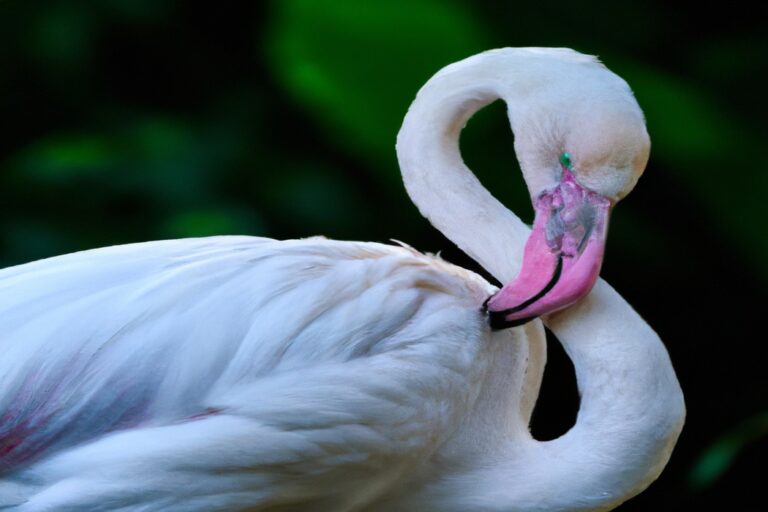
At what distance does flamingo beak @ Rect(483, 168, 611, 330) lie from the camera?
6.96 feet

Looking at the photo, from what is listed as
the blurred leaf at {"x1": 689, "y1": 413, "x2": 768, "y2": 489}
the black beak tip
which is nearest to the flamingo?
the black beak tip

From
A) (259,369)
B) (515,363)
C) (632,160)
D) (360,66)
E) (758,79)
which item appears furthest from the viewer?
(758,79)

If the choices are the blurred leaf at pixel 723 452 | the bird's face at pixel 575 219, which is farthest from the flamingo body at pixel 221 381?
the blurred leaf at pixel 723 452

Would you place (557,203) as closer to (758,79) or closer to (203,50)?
(758,79)

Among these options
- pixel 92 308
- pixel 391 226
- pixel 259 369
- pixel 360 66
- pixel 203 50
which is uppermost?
pixel 203 50

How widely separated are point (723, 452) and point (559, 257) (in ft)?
5.79

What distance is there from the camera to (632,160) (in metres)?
2.10

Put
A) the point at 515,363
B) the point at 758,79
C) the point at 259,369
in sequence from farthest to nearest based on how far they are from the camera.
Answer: the point at 758,79
the point at 515,363
the point at 259,369

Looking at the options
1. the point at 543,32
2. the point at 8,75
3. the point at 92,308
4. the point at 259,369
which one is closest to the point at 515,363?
the point at 259,369

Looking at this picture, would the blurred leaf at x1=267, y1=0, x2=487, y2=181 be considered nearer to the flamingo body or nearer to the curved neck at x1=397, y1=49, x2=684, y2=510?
the curved neck at x1=397, y1=49, x2=684, y2=510

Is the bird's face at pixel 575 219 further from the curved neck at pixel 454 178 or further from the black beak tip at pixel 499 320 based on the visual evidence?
the curved neck at pixel 454 178

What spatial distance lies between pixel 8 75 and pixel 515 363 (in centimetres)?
281

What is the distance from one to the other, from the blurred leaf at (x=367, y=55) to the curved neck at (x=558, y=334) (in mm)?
1517

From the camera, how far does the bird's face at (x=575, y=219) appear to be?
2082 mm
